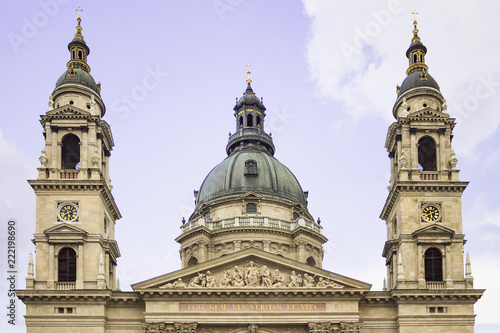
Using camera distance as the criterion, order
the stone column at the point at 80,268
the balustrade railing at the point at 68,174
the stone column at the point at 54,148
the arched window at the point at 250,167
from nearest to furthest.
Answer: the stone column at the point at 80,268, the balustrade railing at the point at 68,174, the stone column at the point at 54,148, the arched window at the point at 250,167

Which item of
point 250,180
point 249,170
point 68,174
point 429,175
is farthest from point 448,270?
point 249,170

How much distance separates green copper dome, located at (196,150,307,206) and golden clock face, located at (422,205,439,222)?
2359 centimetres

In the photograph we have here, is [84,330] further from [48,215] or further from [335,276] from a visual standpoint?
[335,276]

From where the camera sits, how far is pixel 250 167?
267ft

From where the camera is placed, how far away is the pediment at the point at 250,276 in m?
56.0

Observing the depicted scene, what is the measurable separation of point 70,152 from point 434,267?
95.1 ft

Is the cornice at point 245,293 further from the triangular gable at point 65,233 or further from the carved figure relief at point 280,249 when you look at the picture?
the carved figure relief at point 280,249

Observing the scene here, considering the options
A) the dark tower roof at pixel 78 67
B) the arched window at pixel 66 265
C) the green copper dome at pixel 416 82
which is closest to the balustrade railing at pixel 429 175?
the green copper dome at pixel 416 82

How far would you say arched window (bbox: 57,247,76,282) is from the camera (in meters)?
56.7

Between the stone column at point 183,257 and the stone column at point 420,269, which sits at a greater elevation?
the stone column at point 183,257

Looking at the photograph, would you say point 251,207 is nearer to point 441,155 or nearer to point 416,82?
point 416,82

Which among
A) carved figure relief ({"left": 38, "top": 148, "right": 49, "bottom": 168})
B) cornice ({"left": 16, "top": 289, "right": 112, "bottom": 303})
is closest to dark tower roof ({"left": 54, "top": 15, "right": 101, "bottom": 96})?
carved figure relief ({"left": 38, "top": 148, "right": 49, "bottom": 168})

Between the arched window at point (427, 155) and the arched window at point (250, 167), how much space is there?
70.5 ft

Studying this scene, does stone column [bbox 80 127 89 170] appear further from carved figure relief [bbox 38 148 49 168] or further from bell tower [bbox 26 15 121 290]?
carved figure relief [bbox 38 148 49 168]
